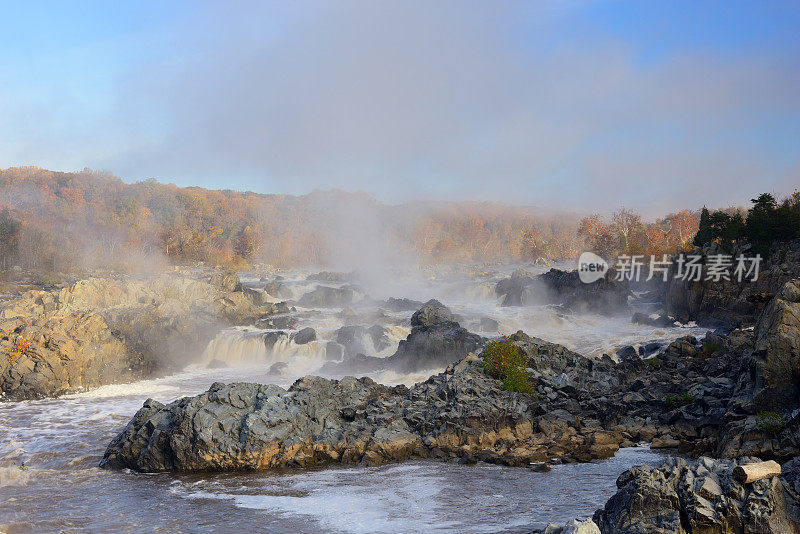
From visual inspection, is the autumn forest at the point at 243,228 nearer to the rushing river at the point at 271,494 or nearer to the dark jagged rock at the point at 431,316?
the dark jagged rock at the point at 431,316

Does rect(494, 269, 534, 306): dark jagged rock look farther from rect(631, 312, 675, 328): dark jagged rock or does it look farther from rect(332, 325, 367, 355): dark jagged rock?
rect(332, 325, 367, 355): dark jagged rock

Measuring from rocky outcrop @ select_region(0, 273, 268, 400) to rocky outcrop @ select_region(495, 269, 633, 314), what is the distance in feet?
79.7

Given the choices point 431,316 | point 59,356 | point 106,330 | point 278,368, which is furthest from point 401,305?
point 59,356

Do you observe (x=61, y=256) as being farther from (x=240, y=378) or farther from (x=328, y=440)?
(x=328, y=440)

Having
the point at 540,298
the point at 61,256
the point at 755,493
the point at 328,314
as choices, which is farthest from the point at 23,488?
the point at 61,256

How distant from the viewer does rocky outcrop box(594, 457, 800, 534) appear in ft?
24.4

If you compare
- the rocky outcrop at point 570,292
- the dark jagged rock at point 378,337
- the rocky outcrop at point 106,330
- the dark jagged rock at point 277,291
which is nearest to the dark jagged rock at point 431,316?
the dark jagged rock at point 378,337

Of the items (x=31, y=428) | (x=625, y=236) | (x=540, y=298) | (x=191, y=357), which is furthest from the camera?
(x=625, y=236)

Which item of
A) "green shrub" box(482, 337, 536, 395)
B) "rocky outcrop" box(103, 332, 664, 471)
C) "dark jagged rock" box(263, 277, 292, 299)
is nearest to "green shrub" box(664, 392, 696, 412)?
"rocky outcrop" box(103, 332, 664, 471)

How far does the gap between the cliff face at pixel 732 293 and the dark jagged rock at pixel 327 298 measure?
27563mm

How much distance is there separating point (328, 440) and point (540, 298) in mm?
37643

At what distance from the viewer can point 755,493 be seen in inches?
299

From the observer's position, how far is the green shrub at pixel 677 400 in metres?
16.6

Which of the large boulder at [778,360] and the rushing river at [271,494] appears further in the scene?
the large boulder at [778,360]
